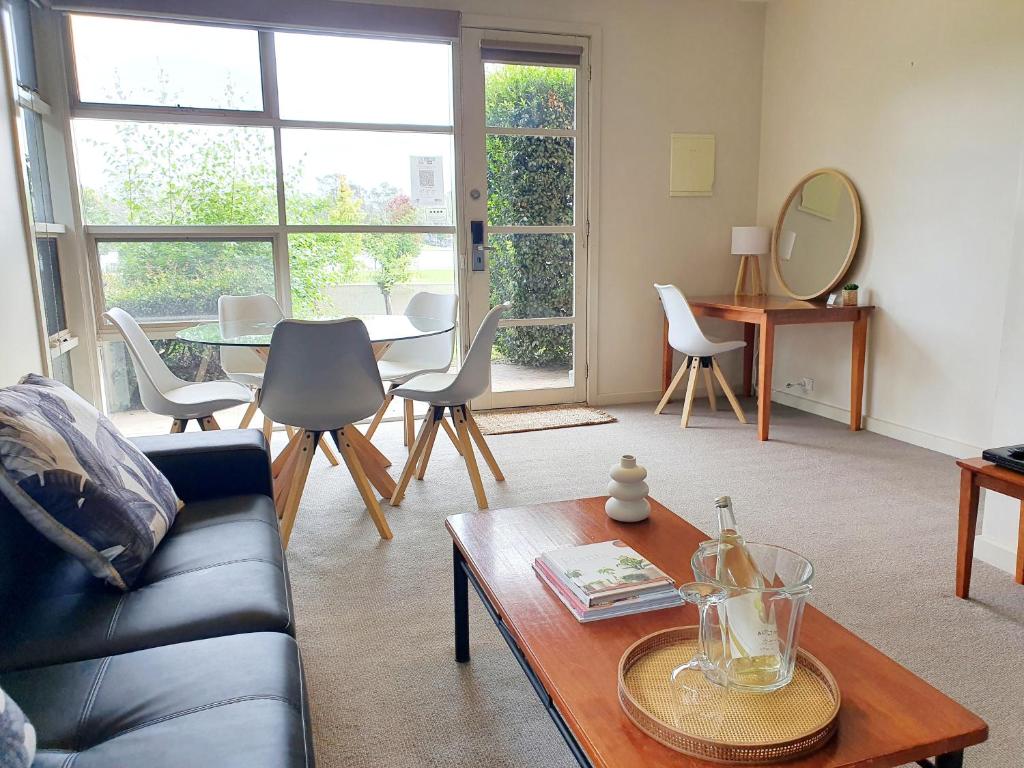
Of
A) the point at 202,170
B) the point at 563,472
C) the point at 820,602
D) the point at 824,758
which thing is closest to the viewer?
the point at 824,758

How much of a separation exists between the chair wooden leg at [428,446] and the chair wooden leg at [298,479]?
545mm

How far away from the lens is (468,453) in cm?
310

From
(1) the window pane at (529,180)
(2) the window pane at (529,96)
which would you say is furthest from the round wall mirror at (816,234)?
(2) the window pane at (529,96)

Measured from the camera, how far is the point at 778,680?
1130 millimetres

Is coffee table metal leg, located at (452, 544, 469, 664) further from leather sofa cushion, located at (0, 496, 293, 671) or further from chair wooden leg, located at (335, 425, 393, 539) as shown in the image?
chair wooden leg, located at (335, 425, 393, 539)

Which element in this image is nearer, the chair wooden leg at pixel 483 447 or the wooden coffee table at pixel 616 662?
the wooden coffee table at pixel 616 662

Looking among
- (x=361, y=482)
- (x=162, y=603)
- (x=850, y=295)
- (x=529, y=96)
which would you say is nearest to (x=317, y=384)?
(x=361, y=482)

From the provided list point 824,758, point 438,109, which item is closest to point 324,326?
point 824,758

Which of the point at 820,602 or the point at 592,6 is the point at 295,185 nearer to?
the point at 592,6

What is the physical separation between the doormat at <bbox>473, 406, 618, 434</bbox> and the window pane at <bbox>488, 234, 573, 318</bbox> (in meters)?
0.62

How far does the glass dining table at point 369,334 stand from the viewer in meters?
2.87

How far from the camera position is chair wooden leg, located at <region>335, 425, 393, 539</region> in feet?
9.04

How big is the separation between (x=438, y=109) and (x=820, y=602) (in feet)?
11.3

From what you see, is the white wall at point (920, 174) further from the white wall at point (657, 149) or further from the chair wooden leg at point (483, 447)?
the chair wooden leg at point (483, 447)
